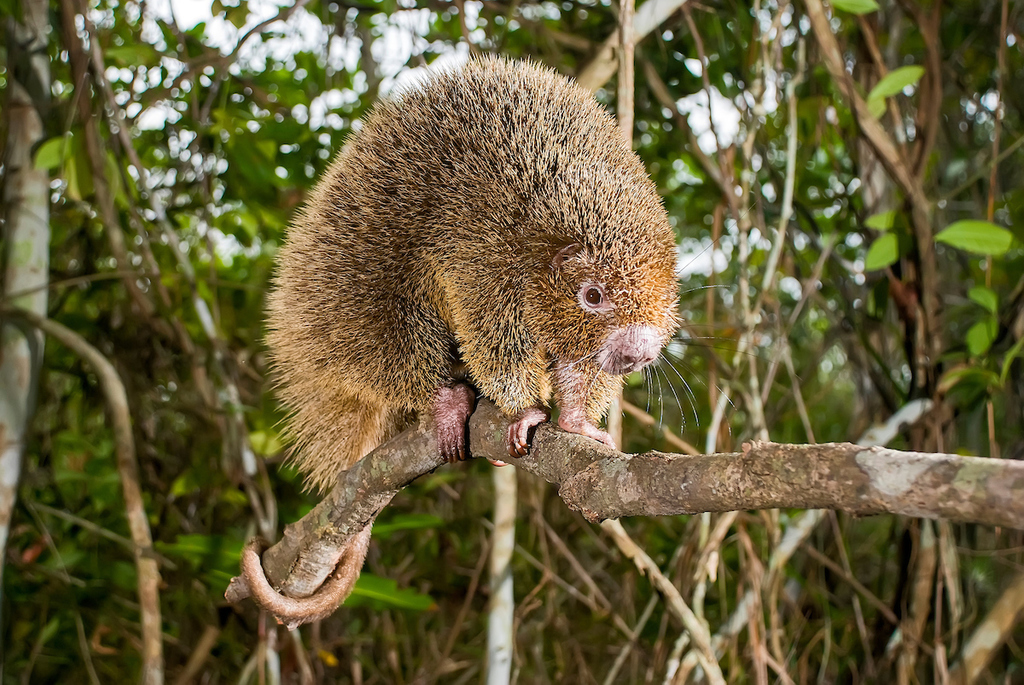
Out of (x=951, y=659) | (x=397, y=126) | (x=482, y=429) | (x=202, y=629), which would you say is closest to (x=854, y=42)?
(x=951, y=659)

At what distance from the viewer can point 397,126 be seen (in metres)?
1.60

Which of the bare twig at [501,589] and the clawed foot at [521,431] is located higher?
the clawed foot at [521,431]

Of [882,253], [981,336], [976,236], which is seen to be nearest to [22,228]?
[882,253]

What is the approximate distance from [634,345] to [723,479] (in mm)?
571

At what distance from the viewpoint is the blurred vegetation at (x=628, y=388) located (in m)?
2.50

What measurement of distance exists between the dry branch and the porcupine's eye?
0.24 meters

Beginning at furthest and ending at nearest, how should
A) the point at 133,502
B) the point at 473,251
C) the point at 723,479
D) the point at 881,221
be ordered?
1. the point at 881,221
2. the point at 133,502
3. the point at 473,251
4. the point at 723,479

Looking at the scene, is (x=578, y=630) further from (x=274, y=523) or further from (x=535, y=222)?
(x=535, y=222)

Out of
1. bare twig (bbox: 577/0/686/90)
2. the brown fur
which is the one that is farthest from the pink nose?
bare twig (bbox: 577/0/686/90)

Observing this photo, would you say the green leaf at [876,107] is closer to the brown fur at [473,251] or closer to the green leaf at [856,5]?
the green leaf at [856,5]

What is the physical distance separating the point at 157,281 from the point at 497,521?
134 cm

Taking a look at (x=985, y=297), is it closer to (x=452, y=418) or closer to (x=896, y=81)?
(x=896, y=81)

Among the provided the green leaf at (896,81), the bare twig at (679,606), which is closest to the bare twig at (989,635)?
the bare twig at (679,606)

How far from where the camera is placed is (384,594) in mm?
2246
